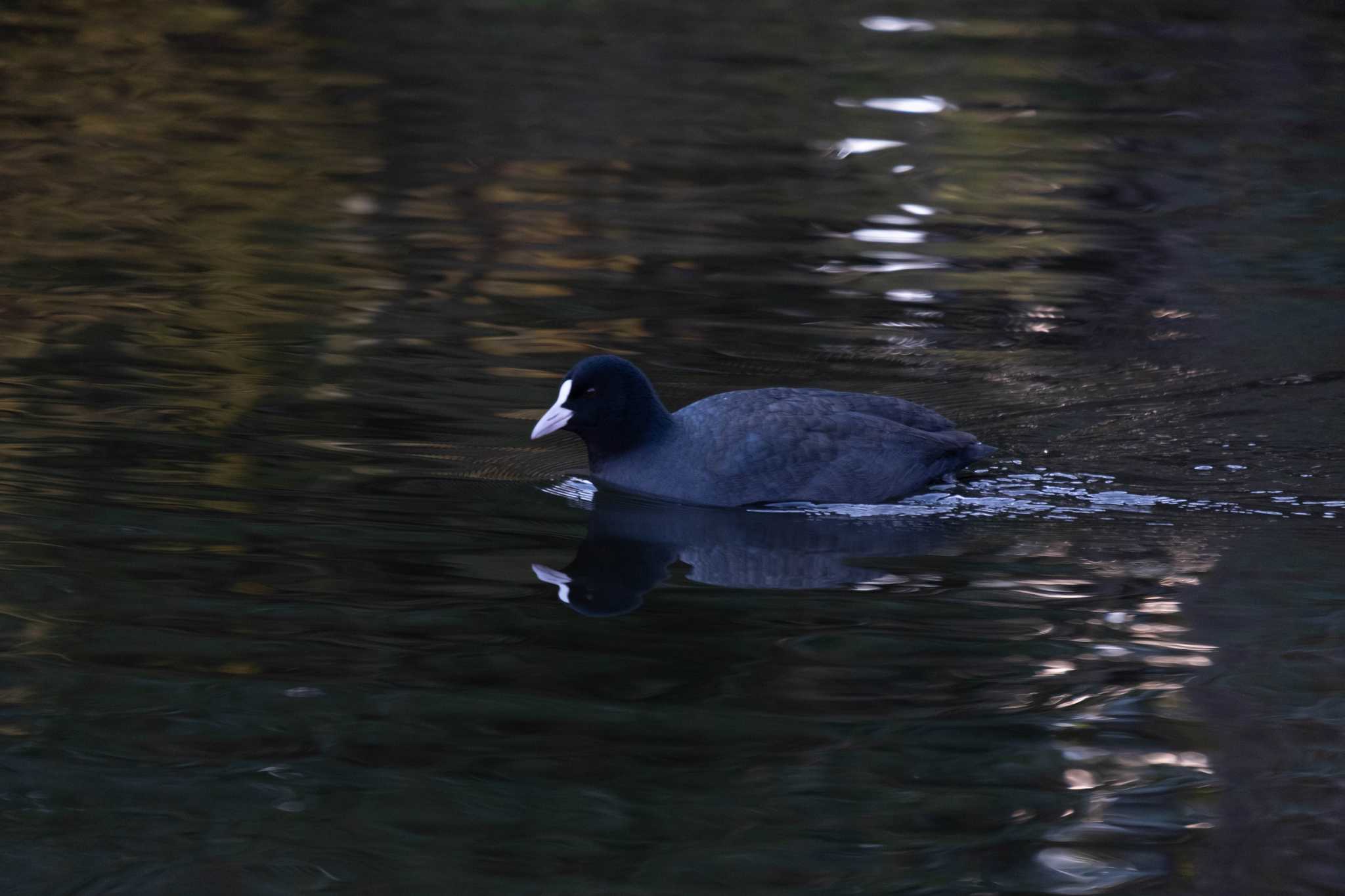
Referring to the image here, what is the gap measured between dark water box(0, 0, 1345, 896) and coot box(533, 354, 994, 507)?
0.42 ft

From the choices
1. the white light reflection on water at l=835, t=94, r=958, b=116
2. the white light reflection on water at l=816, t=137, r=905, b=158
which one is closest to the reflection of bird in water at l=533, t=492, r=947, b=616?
the white light reflection on water at l=816, t=137, r=905, b=158

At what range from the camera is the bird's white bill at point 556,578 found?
5.68 meters

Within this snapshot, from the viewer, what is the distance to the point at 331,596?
18.2 feet

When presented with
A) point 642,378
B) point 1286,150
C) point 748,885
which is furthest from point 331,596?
point 1286,150

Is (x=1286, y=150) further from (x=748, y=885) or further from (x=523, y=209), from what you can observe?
(x=748, y=885)

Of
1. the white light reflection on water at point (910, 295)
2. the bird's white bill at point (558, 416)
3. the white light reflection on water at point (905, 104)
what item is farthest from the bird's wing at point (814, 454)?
the white light reflection on water at point (905, 104)

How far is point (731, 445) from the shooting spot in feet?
21.5

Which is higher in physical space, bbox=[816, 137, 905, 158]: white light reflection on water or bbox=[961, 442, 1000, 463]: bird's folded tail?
bbox=[816, 137, 905, 158]: white light reflection on water

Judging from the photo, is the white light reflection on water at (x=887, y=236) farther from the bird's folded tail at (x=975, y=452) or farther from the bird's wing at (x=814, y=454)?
the bird's wing at (x=814, y=454)

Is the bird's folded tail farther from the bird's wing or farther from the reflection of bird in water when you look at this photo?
the reflection of bird in water

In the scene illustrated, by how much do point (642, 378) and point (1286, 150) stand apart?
1021 centimetres

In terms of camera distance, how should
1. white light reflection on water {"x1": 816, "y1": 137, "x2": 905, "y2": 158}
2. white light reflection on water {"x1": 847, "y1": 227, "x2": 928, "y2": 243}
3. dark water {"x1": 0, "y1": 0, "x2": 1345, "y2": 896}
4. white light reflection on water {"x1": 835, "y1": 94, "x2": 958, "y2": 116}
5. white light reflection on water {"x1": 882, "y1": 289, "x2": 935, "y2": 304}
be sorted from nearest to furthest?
1. dark water {"x1": 0, "y1": 0, "x2": 1345, "y2": 896}
2. white light reflection on water {"x1": 882, "y1": 289, "x2": 935, "y2": 304}
3. white light reflection on water {"x1": 847, "y1": 227, "x2": 928, "y2": 243}
4. white light reflection on water {"x1": 816, "y1": 137, "x2": 905, "y2": 158}
5. white light reflection on water {"x1": 835, "y1": 94, "x2": 958, "y2": 116}

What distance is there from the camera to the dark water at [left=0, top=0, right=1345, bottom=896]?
4188 millimetres

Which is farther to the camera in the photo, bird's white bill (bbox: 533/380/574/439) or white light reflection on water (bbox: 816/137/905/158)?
white light reflection on water (bbox: 816/137/905/158)
